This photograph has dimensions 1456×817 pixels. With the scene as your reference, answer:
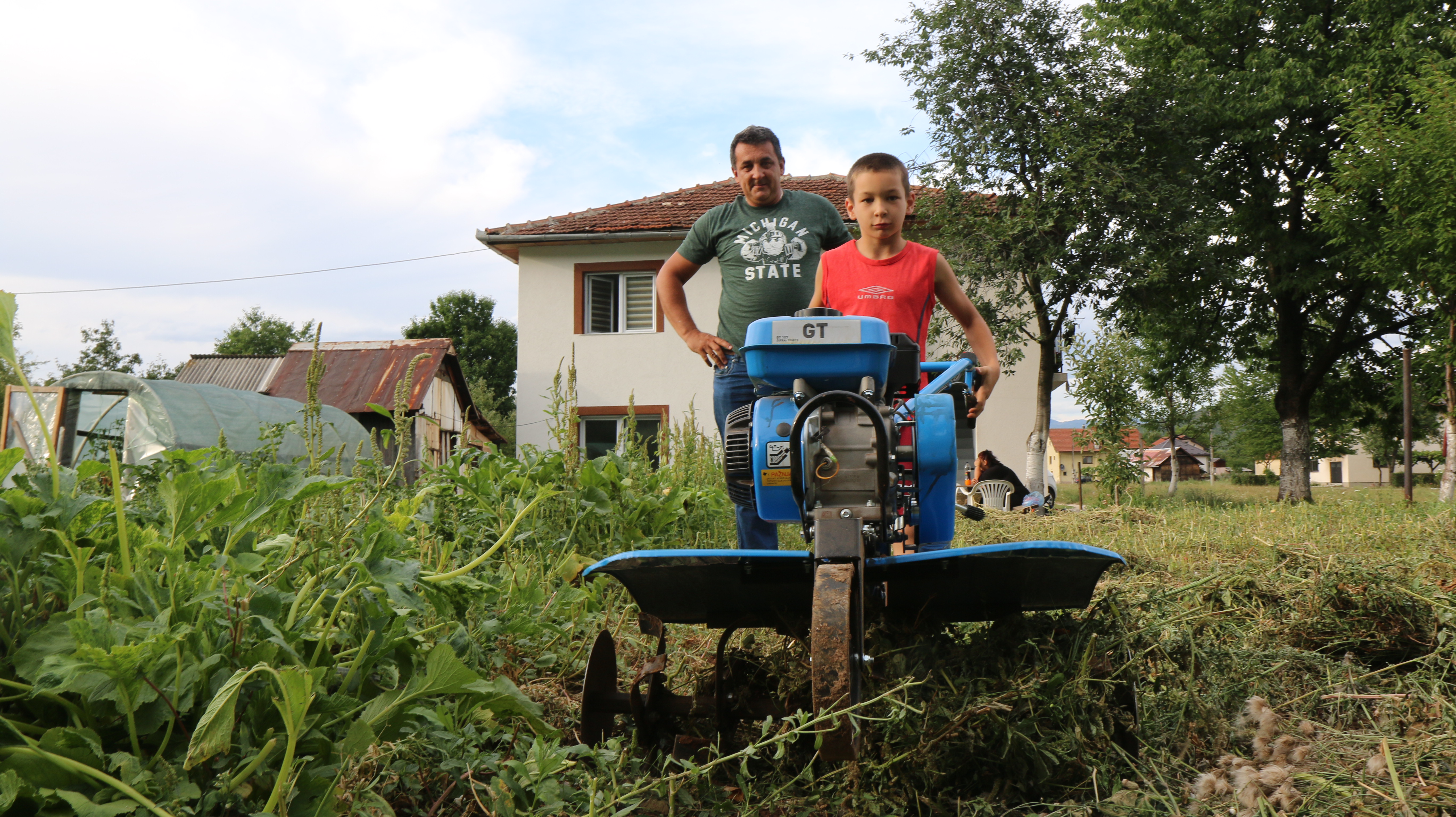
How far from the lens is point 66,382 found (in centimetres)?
1070

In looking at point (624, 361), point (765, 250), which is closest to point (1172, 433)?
point (624, 361)

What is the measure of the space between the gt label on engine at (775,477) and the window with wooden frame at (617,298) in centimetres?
1487

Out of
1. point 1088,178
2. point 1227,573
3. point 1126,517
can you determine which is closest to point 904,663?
point 1227,573

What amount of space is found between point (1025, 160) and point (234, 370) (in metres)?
21.0

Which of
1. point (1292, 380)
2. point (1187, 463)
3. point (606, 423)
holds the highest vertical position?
point (1292, 380)

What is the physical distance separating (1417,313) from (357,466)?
21396 mm

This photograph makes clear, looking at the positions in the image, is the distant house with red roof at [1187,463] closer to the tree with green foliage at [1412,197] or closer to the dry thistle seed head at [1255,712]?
the tree with green foliage at [1412,197]

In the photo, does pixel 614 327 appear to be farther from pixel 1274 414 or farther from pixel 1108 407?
pixel 1274 414

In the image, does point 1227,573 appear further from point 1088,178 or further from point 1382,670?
point 1088,178

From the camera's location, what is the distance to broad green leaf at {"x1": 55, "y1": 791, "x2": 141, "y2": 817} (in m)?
1.26

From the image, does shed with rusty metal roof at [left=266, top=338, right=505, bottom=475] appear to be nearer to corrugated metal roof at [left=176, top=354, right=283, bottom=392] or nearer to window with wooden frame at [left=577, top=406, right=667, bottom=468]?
corrugated metal roof at [left=176, top=354, right=283, bottom=392]

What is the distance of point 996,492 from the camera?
11398 mm

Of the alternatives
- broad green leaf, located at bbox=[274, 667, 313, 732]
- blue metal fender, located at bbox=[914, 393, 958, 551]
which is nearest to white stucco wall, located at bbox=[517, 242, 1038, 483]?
blue metal fender, located at bbox=[914, 393, 958, 551]

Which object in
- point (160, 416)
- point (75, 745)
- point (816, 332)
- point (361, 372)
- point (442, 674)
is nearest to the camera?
point (75, 745)
